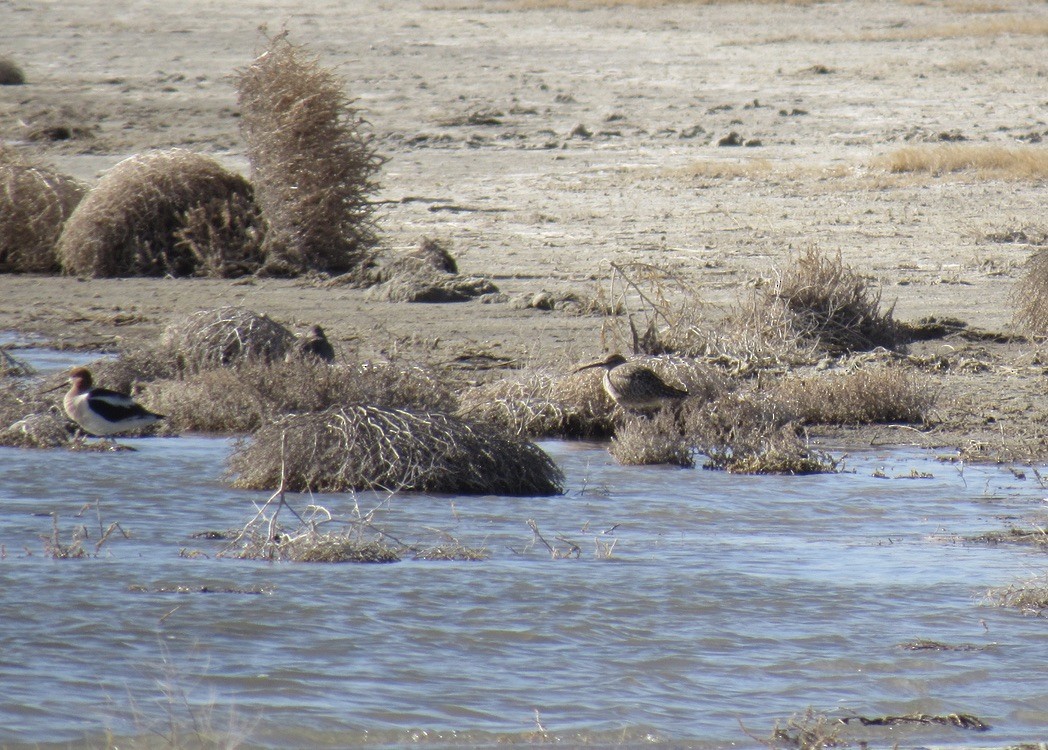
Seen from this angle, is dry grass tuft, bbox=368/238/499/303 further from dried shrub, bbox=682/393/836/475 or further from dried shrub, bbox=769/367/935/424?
dried shrub, bbox=682/393/836/475

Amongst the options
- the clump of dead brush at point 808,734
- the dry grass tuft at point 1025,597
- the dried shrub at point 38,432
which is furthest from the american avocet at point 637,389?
the clump of dead brush at point 808,734

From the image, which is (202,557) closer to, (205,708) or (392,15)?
(205,708)

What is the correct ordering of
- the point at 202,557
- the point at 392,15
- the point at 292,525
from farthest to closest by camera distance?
1. the point at 392,15
2. the point at 292,525
3. the point at 202,557

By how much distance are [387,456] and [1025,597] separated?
312 centimetres

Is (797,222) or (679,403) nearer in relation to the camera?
(679,403)

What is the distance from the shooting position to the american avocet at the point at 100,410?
897cm

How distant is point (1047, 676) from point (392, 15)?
102ft

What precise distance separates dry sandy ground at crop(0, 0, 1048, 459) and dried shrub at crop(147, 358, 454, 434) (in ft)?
3.51

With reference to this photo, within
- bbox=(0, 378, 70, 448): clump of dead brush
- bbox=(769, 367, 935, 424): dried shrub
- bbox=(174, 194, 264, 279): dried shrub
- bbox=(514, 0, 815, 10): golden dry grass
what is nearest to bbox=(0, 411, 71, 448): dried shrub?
bbox=(0, 378, 70, 448): clump of dead brush

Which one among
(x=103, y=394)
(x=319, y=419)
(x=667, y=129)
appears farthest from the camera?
(x=667, y=129)

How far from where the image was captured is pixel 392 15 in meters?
35.3

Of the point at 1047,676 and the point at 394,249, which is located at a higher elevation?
the point at 1047,676

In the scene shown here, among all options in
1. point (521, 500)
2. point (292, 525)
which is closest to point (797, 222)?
point (521, 500)

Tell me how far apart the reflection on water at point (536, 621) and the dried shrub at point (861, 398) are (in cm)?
155
